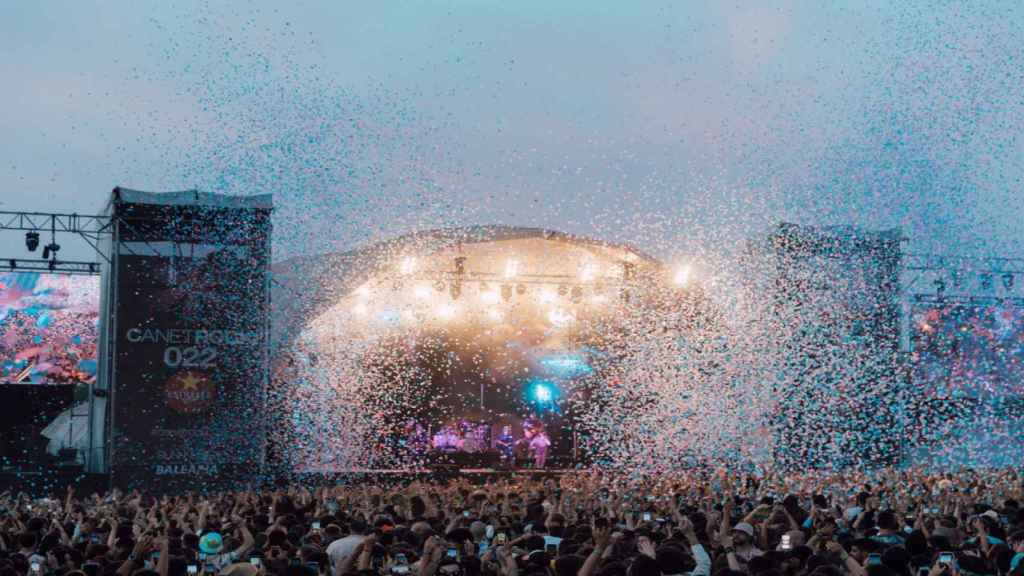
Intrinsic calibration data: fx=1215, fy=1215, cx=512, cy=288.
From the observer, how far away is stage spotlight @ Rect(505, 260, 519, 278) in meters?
24.5

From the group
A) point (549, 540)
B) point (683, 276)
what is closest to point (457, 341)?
point (683, 276)

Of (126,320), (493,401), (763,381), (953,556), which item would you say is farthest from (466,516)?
(493,401)

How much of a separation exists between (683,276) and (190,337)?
952cm

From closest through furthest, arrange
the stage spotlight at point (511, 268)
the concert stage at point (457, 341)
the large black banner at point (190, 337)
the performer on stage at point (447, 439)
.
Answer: the large black banner at point (190, 337)
the concert stage at point (457, 341)
the stage spotlight at point (511, 268)
the performer on stage at point (447, 439)

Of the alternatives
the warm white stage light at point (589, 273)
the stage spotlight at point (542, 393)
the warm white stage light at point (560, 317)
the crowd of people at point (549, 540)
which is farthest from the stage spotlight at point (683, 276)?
the crowd of people at point (549, 540)

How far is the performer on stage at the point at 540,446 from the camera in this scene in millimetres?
26781

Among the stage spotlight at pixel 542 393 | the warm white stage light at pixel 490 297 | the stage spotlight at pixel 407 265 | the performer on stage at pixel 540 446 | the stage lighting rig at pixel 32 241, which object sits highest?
the stage lighting rig at pixel 32 241

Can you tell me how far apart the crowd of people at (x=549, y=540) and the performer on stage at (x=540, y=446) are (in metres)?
14.1

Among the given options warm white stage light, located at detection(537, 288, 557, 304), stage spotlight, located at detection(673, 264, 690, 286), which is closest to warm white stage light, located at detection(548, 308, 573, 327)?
warm white stage light, located at detection(537, 288, 557, 304)

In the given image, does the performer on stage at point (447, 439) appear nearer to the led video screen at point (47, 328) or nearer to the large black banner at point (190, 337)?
the large black banner at point (190, 337)

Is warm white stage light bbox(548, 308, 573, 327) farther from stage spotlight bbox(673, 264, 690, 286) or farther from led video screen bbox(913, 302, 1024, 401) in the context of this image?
led video screen bbox(913, 302, 1024, 401)

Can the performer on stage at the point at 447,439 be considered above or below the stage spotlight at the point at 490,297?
below

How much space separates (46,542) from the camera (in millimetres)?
8781

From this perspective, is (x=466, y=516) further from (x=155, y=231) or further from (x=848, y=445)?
(x=848, y=445)
